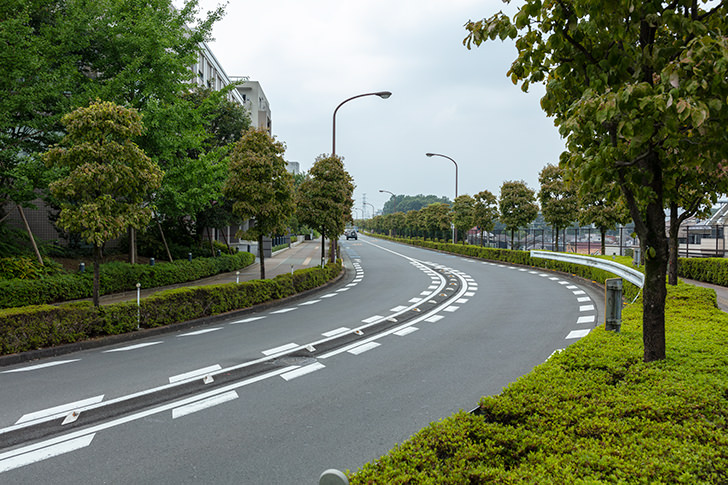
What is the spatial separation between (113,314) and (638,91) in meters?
9.67

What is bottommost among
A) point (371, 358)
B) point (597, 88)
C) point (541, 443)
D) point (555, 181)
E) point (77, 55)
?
point (371, 358)

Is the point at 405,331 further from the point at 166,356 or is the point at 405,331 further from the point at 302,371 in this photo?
the point at 166,356

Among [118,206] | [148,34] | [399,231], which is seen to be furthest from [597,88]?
[399,231]

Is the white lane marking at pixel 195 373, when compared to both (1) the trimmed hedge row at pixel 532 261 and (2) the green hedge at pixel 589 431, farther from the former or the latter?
(1) the trimmed hedge row at pixel 532 261

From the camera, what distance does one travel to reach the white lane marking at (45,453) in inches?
153

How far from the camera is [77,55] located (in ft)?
46.6

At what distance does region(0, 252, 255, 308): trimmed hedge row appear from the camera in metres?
11.7

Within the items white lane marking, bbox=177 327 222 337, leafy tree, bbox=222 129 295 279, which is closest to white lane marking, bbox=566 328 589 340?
white lane marking, bbox=177 327 222 337

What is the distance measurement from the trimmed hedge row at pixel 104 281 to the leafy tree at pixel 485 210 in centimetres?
2487

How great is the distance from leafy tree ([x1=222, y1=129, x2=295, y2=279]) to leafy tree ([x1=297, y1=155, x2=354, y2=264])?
5107 mm

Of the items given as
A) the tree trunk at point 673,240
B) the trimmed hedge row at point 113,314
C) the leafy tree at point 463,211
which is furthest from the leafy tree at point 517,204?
the trimmed hedge row at point 113,314

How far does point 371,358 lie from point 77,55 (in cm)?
1434

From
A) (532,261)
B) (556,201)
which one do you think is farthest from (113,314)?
(556,201)

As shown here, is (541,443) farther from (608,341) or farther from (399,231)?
(399,231)
